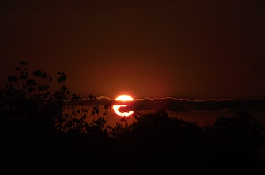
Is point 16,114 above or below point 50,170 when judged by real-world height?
above

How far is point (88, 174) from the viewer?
599 inches

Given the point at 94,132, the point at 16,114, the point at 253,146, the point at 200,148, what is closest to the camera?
the point at 16,114

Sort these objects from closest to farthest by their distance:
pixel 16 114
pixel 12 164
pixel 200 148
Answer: pixel 12 164 → pixel 16 114 → pixel 200 148

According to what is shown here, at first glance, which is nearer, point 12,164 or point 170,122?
point 12,164

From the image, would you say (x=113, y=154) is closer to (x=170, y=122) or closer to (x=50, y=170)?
(x=50, y=170)

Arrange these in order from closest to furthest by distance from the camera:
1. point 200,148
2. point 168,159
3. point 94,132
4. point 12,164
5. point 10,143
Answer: point 12,164
point 10,143
point 168,159
point 94,132
point 200,148

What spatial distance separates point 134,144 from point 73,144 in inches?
164

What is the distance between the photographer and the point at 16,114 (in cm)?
1691

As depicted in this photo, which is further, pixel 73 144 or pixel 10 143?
pixel 73 144

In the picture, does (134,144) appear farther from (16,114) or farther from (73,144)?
(16,114)

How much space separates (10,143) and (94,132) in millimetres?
5078

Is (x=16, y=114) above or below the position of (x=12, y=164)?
above

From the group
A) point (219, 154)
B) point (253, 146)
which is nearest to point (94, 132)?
point (219, 154)

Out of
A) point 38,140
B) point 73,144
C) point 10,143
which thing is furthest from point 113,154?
point 10,143
